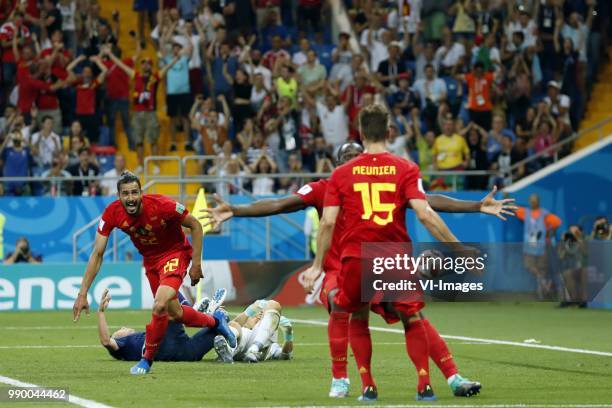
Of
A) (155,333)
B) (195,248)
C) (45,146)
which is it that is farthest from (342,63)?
(155,333)

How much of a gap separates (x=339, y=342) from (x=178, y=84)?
19367mm

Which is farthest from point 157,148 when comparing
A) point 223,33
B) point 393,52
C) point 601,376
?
point 601,376

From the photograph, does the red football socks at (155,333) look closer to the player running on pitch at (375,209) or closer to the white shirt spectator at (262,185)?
the player running on pitch at (375,209)

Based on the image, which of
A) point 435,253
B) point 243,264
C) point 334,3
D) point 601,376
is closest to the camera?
point 435,253

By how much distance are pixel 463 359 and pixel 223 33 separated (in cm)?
1606

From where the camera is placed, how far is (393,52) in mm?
30359

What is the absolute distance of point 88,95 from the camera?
29.4m

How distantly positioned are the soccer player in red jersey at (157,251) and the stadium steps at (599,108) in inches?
733

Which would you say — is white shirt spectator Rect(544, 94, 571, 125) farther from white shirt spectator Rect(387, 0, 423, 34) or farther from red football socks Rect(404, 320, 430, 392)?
red football socks Rect(404, 320, 430, 392)

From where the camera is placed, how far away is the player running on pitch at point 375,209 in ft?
35.2

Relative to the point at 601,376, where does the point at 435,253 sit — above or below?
above

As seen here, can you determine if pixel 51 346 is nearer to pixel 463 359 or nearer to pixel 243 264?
pixel 463 359

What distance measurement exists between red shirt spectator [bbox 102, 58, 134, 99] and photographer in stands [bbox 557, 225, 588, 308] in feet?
30.9

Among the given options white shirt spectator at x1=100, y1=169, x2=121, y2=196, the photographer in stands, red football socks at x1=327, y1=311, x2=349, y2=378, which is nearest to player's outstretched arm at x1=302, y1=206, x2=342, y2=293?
red football socks at x1=327, y1=311, x2=349, y2=378
